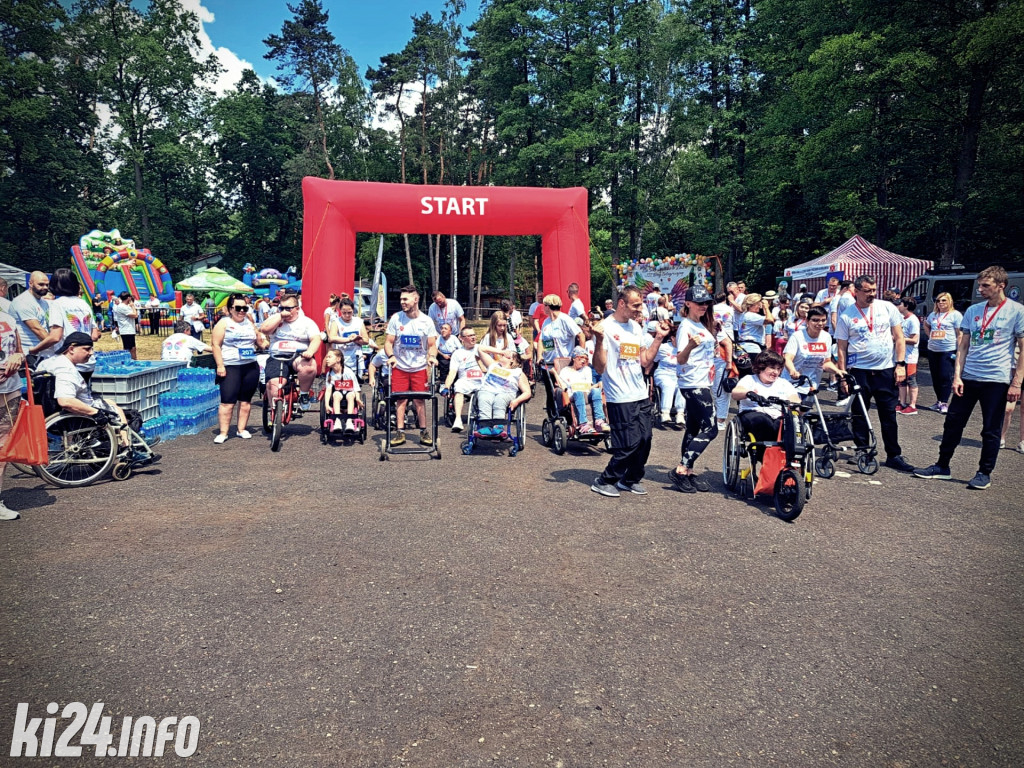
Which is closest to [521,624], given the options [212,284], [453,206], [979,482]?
[979,482]

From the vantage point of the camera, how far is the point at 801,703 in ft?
9.18

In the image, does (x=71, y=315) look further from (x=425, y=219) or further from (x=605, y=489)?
(x=425, y=219)

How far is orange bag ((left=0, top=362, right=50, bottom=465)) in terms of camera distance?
4.89 meters

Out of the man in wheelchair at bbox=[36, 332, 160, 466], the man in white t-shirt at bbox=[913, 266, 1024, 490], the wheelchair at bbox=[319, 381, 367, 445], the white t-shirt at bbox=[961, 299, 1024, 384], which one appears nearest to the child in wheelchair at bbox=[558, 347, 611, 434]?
the wheelchair at bbox=[319, 381, 367, 445]

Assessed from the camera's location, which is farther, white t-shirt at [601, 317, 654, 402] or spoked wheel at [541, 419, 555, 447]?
spoked wheel at [541, 419, 555, 447]

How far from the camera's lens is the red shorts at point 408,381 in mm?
8156

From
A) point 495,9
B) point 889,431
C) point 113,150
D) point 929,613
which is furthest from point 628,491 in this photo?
point 113,150

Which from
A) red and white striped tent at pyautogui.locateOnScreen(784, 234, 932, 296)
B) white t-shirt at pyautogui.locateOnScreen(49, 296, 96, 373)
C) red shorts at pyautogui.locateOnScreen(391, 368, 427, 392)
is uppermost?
red and white striped tent at pyautogui.locateOnScreen(784, 234, 932, 296)

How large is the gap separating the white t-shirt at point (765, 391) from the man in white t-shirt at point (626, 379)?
0.86 m

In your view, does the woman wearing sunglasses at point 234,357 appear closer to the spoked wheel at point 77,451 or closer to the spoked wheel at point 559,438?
the spoked wheel at point 77,451

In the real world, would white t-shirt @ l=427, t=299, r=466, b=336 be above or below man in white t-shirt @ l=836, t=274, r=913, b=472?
above

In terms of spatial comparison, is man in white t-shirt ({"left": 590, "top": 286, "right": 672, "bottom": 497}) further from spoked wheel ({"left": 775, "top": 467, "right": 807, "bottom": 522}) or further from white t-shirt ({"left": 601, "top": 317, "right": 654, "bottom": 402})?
spoked wheel ({"left": 775, "top": 467, "right": 807, "bottom": 522})

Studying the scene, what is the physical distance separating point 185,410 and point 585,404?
5.49 meters

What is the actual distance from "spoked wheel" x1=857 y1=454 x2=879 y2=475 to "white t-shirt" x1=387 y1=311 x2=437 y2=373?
516 cm
